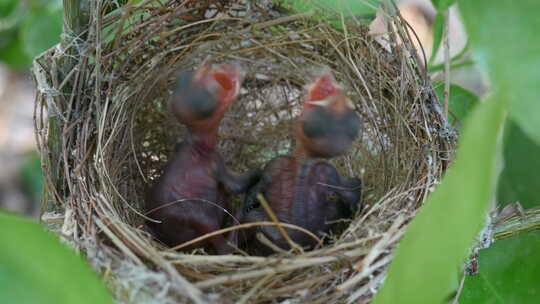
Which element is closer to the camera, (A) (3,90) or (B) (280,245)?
(B) (280,245)

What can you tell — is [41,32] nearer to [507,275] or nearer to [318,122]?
[318,122]

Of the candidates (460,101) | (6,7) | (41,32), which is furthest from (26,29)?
(460,101)

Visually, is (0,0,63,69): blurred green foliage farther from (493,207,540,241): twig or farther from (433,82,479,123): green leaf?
(493,207,540,241): twig

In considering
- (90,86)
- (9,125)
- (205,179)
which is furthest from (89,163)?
(9,125)

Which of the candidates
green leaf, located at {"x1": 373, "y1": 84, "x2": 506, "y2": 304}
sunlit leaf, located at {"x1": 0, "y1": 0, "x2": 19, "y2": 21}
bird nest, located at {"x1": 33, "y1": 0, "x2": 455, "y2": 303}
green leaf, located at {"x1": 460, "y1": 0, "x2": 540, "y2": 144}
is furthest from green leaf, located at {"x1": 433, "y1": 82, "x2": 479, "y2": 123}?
sunlit leaf, located at {"x1": 0, "y1": 0, "x2": 19, "y2": 21}

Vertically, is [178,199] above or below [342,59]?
below

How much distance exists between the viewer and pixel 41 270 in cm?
58

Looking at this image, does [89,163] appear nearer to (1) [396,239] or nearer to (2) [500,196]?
(1) [396,239]

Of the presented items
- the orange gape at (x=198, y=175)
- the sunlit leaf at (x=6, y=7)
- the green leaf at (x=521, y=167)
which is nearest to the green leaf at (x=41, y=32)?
the sunlit leaf at (x=6, y=7)

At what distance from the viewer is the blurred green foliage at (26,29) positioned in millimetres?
1444

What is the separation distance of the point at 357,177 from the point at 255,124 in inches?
12.6

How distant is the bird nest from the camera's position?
3.02 feet

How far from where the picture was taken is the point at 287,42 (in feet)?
4.53

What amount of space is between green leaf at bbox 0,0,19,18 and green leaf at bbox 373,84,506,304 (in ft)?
4.54
